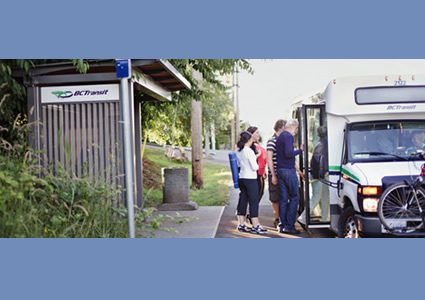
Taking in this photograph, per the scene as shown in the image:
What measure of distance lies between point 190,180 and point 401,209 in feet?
33.5

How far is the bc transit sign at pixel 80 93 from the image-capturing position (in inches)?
312

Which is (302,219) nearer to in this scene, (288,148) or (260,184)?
(260,184)

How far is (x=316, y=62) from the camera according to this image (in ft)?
27.0

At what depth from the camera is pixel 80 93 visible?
797cm

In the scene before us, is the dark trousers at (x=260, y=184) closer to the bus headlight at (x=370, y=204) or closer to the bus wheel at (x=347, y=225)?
the bus wheel at (x=347, y=225)

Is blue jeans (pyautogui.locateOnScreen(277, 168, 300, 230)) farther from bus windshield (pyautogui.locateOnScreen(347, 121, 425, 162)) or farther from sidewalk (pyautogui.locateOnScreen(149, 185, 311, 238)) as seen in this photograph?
bus windshield (pyautogui.locateOnScreen(347, 121, 425, 162))

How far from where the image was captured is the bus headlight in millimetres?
6453

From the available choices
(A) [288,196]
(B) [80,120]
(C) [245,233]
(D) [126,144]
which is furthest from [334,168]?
(B) [80,120]

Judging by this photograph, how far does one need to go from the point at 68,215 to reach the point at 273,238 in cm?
304

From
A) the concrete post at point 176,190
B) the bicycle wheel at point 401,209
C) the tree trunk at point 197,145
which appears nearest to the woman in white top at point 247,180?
the bicycle wheel at point 401,209

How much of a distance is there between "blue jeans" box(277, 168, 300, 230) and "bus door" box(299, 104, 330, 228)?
0.56 ft

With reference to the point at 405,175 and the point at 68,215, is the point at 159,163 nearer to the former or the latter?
the point at 68,215

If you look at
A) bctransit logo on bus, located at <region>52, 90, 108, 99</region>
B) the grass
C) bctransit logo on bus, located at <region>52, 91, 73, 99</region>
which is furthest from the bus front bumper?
bctransit logo on bus, located at <region>52, 91, 73, 99</region>

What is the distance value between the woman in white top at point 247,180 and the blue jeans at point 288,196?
0.39 meters
